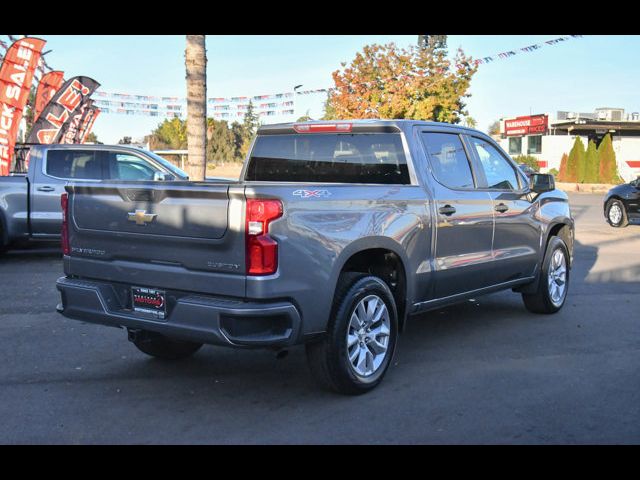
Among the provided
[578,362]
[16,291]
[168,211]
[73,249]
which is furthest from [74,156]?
[578,362]

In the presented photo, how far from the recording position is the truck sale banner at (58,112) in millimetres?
25141

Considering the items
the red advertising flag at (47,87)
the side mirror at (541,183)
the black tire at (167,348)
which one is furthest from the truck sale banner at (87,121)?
the black tire at (167,348)

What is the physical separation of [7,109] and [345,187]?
753 inches

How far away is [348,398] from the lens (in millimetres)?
4773

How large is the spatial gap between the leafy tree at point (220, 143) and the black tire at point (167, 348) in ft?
197

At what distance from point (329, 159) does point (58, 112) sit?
72.1ft

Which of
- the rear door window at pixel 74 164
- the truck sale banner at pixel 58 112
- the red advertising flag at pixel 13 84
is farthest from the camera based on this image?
the truck sale banner at pixel 58 112

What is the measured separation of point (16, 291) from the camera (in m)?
8.61

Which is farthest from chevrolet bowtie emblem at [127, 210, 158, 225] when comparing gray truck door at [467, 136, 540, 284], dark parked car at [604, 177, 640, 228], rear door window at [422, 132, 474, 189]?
dark parked car at [604, 177, 640, 228]

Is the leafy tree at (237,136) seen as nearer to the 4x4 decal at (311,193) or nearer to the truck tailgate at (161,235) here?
the truck tailgate at (161,235)

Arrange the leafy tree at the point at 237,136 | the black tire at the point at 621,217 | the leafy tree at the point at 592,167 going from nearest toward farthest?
the black tire at the point at 621,217 → the leafy tree at the point at 592,167 → the leafy tree at the point at 237,136

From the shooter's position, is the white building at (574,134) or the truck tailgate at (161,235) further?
the white building at (574,134)

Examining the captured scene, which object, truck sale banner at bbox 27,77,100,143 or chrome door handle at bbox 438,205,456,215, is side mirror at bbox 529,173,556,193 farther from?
truck sale banner at bbox 27,77,100,143

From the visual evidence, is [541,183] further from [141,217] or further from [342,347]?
[141,217]
